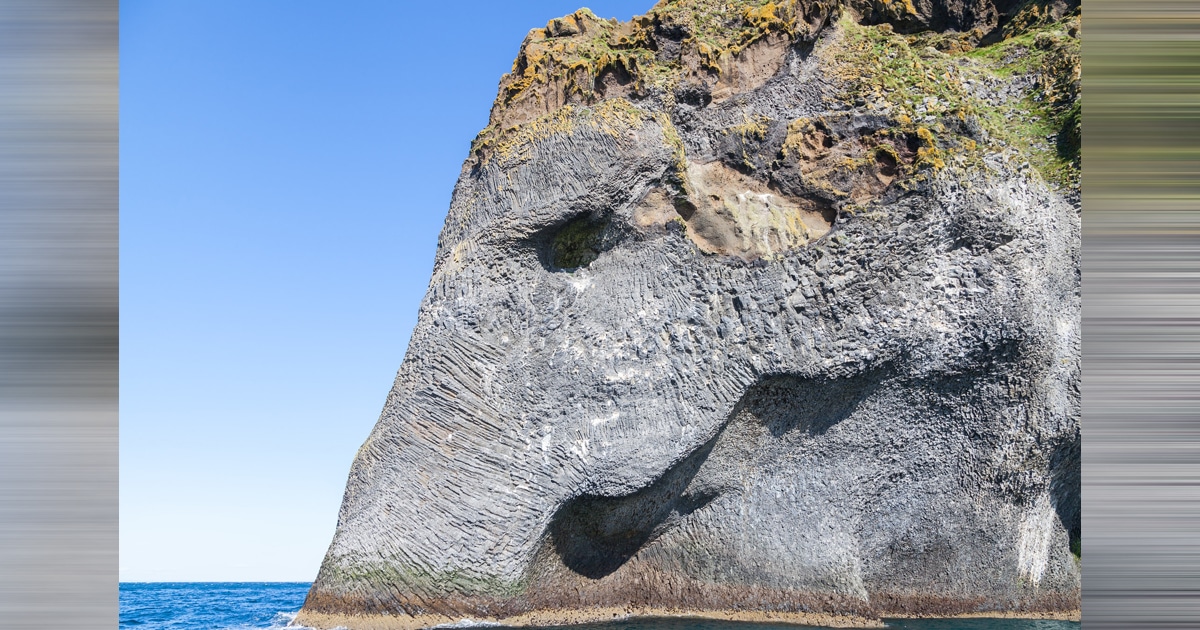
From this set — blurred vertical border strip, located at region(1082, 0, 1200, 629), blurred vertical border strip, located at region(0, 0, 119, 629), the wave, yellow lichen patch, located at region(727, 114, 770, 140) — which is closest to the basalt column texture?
yellow lichen patch, located at region(727, 114, 770, 140)

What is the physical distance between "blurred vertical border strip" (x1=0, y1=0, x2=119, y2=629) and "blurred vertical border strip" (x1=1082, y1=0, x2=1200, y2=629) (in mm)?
1884

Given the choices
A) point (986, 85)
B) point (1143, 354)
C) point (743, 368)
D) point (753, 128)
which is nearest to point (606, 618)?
point (743, 368)

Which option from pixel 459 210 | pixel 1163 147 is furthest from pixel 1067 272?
pixel 1163 147

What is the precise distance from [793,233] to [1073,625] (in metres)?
6.41

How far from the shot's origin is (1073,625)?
12.2m

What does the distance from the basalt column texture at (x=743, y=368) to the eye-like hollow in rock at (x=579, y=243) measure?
4 centimetres

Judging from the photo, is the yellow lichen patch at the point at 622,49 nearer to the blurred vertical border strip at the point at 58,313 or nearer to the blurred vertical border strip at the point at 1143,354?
the blurred vertical border strip at the point at 58,313

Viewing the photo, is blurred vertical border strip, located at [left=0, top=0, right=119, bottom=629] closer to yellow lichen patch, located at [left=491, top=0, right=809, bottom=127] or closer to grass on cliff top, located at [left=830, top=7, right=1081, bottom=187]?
yellow lichen patch, located at [left=491, top=0, right=809, bottom=127]

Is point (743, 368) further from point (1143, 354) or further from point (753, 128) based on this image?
point (1143, 354)

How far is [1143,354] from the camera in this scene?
173 centimetres

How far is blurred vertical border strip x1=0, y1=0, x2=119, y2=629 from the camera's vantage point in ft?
5.77

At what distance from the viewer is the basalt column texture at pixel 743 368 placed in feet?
37.8

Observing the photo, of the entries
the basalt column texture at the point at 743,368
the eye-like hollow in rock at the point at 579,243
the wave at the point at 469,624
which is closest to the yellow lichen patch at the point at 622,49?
the basalt column texture at the point at 743,368

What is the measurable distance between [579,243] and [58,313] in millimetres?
10945
